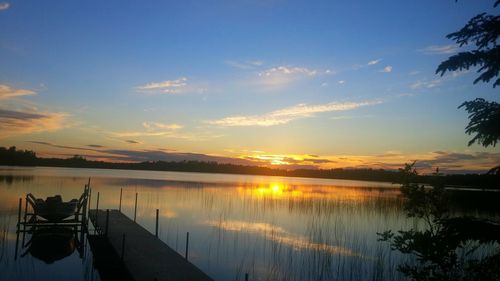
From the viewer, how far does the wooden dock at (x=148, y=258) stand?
410 inches

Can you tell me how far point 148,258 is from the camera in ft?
40.2

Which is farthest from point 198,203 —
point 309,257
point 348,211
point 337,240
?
point 309,257

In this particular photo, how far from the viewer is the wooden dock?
34.2 feet

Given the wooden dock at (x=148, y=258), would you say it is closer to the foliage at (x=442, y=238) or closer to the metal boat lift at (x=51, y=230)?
the metal boat lift at (x=51, y=230)

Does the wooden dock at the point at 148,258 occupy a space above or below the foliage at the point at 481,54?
below

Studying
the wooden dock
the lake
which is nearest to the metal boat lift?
the lake

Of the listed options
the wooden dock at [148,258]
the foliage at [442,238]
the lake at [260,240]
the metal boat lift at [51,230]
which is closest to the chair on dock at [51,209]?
the metal boat lift at [51,230]

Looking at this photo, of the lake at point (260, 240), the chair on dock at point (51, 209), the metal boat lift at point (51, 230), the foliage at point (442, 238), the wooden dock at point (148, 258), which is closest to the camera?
the foliage at point (442, 238)

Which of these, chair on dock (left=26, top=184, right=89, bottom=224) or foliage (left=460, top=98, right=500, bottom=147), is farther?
chair on dock (left=26, top=184, right=89, bottom=224)

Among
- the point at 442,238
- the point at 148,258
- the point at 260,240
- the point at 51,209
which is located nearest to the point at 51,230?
the point at 51,209

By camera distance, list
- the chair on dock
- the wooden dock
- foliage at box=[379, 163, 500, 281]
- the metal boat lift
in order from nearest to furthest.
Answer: foliage at box=[379, 163, 500, 281] < the wooden dock < the metal boat lift < the chair on dock

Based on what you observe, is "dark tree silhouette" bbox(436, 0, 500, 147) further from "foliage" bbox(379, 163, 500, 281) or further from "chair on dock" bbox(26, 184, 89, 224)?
"chair on dock" bbox(26, 184, 89, 224)

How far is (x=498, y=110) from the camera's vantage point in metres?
5.45

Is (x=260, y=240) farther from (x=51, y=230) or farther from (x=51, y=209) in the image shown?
(x=51, y=230)
